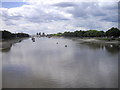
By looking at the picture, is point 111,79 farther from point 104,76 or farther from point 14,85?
point 14,85

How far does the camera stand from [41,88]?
1140 centimetres

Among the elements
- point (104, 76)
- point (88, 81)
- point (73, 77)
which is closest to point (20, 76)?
point (73, 77)

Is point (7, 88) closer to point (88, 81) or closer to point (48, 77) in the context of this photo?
point (48, 77)

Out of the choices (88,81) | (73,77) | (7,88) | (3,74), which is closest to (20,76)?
(3,74)

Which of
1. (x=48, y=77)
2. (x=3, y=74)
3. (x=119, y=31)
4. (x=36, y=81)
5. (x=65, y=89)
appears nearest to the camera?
(x=65, y=89)

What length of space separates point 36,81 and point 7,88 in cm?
243

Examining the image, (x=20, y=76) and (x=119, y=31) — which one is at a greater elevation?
(x=119, y=31)

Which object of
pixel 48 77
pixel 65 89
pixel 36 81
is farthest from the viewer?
pixel 48 77

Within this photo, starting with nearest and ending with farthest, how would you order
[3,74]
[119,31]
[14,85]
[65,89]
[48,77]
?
[65,89]
[14,85]
[48,77]
[3,74]
[119,31]

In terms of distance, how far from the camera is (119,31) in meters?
80.3

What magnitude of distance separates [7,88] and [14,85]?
0.70m

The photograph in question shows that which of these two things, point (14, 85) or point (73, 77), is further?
point (73, 77)

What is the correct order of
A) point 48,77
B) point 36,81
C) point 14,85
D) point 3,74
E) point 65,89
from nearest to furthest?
point 65,89 < point 14,85 < point 36,81 < point 48,77 < point 3,74

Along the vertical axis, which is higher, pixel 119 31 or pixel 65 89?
pixel 119 31
